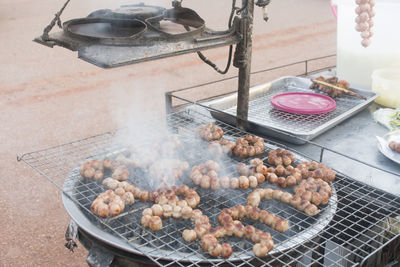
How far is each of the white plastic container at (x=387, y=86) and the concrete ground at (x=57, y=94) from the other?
339 cm

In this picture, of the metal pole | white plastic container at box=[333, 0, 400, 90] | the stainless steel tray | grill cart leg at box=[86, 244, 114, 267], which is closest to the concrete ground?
the stainless steel tray

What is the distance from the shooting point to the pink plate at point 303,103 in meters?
3.72

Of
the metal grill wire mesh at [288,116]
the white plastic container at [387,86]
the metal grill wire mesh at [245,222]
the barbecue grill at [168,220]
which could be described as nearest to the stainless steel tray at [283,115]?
the metal grill wire mesh at [288,116]

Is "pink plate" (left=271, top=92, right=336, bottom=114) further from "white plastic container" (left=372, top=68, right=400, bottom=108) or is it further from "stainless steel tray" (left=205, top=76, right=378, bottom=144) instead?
"white plastic container" (left=372, top=68, right=400, bottom=108)

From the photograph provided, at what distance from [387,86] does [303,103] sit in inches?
37.7

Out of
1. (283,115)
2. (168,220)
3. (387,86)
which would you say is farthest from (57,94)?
(168,220)

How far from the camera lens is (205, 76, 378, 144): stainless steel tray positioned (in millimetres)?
3258

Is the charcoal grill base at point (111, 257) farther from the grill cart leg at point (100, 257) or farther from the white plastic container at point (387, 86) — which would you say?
the white plastic container at point (387, 86)

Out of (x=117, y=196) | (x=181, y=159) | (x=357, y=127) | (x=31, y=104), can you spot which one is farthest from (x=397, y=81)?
(x=31, y=104)

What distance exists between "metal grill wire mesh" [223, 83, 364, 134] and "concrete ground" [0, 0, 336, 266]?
246cm

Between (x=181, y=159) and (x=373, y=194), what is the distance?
1.42 meters

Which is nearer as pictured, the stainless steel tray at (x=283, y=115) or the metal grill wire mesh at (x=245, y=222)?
the metal grill wire mesh at (x=245, y=222)

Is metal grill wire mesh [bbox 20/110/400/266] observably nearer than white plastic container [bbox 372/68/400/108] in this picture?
Yes

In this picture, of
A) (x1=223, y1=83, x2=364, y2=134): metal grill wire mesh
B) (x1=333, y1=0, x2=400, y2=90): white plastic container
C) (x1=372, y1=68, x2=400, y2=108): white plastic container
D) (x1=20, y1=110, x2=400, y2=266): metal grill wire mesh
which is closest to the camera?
(x1=20, y1=110, x2=400, y2=266): metal grill wire mesh
